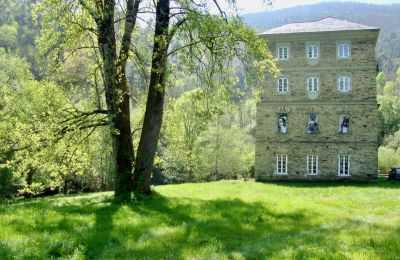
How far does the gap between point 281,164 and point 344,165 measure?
568cm

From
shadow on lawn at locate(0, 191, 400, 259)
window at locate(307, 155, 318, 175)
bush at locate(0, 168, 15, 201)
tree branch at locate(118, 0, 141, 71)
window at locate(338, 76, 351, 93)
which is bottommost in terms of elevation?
bush at locate(0, 168, 15, 201)

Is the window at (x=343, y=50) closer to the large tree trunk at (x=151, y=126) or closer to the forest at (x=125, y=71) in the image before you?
the forest at (x=125, y=71)

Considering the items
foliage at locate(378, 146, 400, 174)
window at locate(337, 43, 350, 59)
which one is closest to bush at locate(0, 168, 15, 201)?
window at locate(337, 43, 350, 59)

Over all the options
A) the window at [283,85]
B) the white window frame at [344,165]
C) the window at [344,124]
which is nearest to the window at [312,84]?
the window at [283,85]

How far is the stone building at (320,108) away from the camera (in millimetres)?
37781

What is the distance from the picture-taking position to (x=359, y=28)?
37938 mm

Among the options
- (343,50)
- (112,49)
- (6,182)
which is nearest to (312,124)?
(343,50)

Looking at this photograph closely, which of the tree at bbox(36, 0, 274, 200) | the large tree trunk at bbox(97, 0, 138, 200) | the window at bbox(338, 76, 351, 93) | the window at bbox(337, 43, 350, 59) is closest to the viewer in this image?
the tree at bbox(36, 0, 274, 200)

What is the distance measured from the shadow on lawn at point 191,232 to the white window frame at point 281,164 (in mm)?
25705

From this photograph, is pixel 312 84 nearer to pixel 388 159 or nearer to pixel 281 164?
pixel 281 164

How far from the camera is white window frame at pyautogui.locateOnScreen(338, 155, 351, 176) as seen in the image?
37.8 metres

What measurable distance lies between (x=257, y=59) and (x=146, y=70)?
5.21 m

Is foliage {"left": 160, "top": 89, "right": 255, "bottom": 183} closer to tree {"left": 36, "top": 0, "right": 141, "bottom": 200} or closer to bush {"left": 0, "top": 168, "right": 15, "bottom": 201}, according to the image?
bush {"left": 0, "top": 168, "right": 15, "bottom": 201}

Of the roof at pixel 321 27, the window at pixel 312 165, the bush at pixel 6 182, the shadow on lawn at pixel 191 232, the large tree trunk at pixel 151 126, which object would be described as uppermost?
the roof at pixel 321 27
